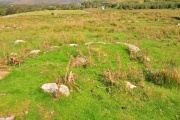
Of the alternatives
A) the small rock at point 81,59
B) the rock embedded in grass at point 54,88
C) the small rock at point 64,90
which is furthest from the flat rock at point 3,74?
the small rock at point 81,59

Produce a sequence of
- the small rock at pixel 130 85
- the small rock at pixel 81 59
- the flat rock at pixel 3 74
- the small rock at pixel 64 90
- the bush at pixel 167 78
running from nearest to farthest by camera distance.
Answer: the small rock at pixel 64 90 → the small rock at pixel 130 85 → the flat rock at pixel 3 74 → the bush at pixel 167 78 → the small rock at pixel 81 59

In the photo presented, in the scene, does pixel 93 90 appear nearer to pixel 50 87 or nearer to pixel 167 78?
pixel 50 87

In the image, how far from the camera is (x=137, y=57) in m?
10.5

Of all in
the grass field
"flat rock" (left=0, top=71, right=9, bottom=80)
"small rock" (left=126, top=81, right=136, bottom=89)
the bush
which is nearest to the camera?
the grass field

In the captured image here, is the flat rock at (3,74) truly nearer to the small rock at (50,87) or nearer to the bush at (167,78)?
the small rock at (50,87)

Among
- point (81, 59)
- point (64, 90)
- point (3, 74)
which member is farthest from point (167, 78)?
point (3, 74)

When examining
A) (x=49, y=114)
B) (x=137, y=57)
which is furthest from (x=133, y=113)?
(x=137, y=57)

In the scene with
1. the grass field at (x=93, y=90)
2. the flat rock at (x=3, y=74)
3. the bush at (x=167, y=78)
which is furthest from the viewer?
the bush at (x=167, y=78)

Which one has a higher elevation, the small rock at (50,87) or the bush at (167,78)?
the small rock at (50,87)

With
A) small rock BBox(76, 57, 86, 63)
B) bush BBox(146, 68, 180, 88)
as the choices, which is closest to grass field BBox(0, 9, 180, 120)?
bush BBox(146, 68, 180, 88)

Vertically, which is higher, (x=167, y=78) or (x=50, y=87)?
(x=50, y=87)

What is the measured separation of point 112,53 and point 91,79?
3.26 m

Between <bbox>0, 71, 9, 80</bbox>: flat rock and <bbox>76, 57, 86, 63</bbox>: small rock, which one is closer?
<bbox>0, 71, 9, 80</bbox>: flat rock

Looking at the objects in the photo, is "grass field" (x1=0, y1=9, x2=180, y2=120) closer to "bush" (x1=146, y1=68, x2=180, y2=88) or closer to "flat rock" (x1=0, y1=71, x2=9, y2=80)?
"bush" (x1=146, y1=68, x2=180, y2=88)
